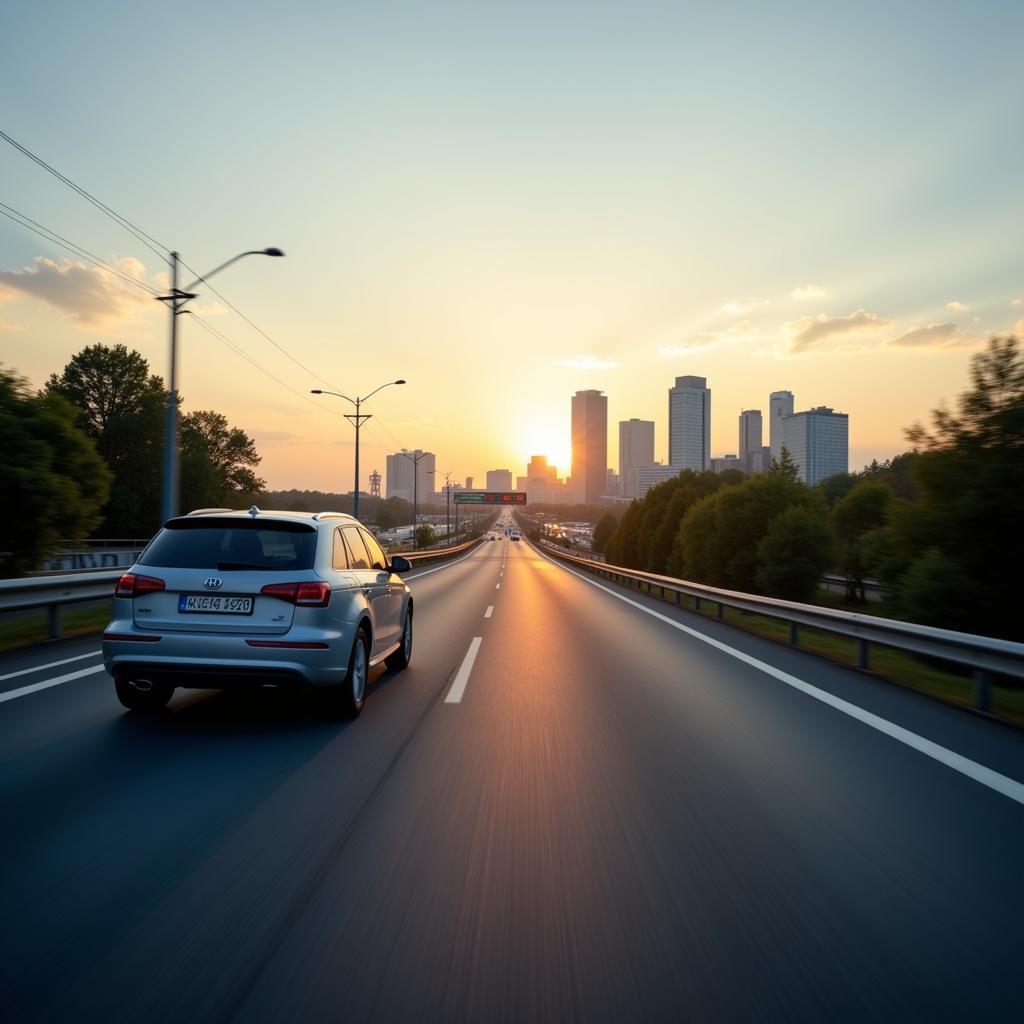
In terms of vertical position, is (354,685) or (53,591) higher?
(53,591)

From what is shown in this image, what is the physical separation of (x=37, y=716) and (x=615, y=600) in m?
17.0

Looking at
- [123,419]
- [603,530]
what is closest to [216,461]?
[123,419]

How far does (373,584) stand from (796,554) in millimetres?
21761

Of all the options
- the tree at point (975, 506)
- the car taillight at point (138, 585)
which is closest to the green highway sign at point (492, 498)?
the tree at point (975, 506)

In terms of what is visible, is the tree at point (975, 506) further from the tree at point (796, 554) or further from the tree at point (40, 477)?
the tree at point (40, 477)

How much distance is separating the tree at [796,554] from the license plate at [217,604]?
2315 centimetres

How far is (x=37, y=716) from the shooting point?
6625 mm

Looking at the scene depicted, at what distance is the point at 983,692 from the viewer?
7.45 m

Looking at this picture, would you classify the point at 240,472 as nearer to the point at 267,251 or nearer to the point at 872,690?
the point at 267,251

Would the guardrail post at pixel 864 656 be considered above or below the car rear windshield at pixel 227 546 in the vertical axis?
below

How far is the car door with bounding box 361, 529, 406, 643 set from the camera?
28.4 ft

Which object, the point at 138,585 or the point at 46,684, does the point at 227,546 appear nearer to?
the point at 138,585

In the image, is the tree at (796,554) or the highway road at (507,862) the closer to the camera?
the highway road at (507,862)

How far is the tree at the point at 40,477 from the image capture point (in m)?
12.3
